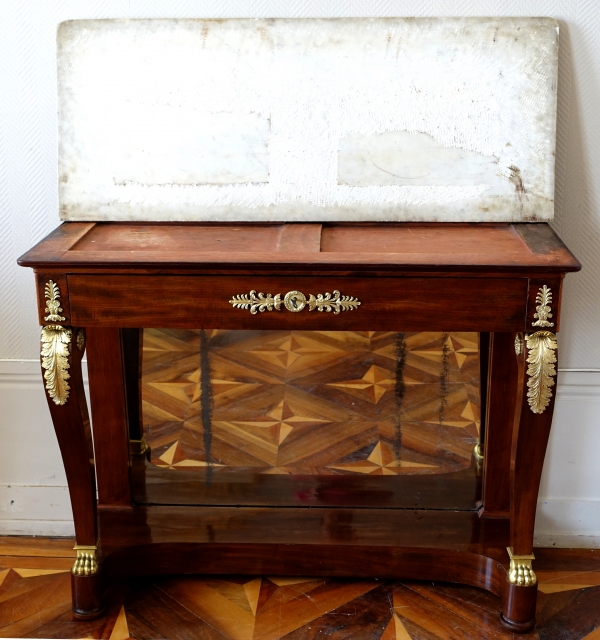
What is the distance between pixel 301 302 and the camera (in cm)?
175

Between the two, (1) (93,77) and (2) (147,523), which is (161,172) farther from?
(2) (147,523)

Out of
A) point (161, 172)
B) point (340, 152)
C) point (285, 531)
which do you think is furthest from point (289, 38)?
point (285, 531)

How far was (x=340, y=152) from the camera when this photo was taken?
6.55 feet

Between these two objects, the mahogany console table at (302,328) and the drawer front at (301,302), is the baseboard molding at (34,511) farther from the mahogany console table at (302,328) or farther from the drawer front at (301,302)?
the drawer front at (301,302)

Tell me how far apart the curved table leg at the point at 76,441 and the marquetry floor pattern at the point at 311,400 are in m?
0.36

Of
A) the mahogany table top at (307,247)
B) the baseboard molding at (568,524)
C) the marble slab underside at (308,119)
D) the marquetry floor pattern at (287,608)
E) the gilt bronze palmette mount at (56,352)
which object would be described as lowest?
the marquetry floor pattern at (287,608)

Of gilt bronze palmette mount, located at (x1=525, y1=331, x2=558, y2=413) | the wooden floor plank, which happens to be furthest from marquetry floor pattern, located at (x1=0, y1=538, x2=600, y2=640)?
gilt bronze palmette mount, located at (x1=525, y1=331, x2=558, y2=413)

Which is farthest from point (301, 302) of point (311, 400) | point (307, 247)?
point (311, 400)

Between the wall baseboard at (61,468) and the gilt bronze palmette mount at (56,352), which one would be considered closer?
the gilt bronze palmette mount at (56,352)

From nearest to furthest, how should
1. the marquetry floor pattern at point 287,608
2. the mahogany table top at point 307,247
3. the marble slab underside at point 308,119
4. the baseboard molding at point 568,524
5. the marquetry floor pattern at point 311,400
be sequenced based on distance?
1. the mahogany table top at point 307,247
2. the marble slab underside at point 308,119
3. the marquetry floor pattern at point 287,608
4. the marquetry floor pattern at point 311,400
5. the baseboard molding at point 568,524

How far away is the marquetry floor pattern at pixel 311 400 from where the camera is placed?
2.22 m

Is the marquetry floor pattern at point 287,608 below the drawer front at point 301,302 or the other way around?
below

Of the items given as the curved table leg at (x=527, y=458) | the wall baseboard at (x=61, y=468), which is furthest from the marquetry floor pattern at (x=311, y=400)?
the curved table leg at (x=527, y=458)

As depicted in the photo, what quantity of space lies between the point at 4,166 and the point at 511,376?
145cm
